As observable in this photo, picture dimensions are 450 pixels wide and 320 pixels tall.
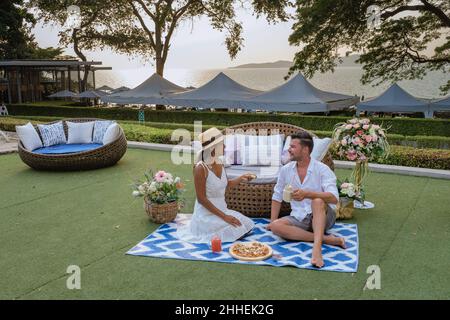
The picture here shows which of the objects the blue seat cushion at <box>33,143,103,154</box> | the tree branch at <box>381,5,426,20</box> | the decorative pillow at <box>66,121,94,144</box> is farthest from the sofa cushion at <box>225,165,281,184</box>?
the tree branch at <box>381,5,426,20</box>

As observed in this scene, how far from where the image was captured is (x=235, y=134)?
24.2 feet

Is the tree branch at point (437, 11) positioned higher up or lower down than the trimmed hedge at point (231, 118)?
higher up

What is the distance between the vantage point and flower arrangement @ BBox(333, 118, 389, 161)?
20.8ft

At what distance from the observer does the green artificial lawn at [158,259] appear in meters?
4.00

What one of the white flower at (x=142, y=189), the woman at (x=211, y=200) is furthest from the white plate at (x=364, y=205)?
the white flower at (x=142, y=189)

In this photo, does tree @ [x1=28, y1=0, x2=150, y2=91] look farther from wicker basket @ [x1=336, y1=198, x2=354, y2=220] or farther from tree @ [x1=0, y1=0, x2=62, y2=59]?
wicker basket @ [x1=336, y1=198, x2=354, y2=220]

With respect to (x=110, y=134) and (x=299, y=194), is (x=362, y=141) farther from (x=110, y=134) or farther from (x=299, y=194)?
(x=110, y=134)

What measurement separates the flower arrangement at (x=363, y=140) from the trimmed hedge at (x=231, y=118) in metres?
6.56

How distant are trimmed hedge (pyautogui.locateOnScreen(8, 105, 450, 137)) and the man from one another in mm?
8145

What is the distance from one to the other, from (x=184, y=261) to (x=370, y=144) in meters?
3.20

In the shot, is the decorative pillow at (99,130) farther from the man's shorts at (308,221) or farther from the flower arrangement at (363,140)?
the man's shorts at (308,221)


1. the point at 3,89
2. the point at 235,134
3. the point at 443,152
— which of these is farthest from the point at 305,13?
the point at 3,89

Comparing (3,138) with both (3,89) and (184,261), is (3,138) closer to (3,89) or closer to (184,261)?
(184,261)
